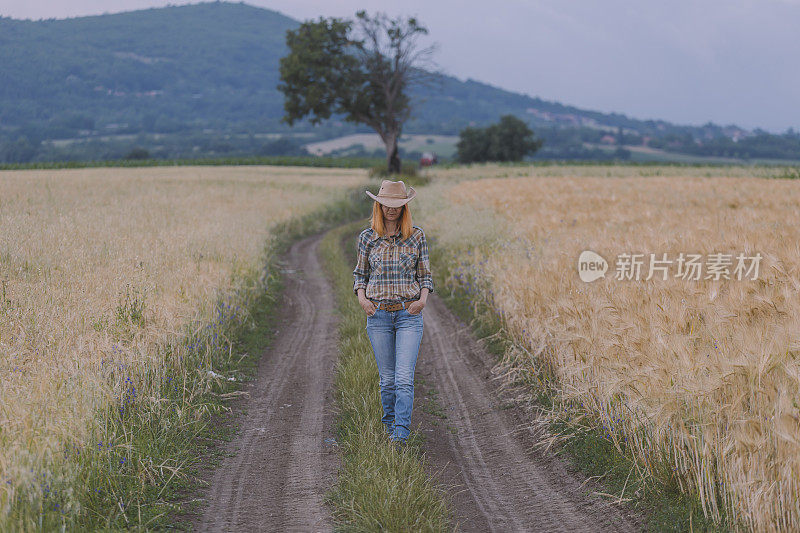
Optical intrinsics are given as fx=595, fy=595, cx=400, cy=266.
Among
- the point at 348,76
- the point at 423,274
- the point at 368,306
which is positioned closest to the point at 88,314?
the point at 368,306

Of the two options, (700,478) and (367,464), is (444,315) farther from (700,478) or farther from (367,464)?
(700,478)

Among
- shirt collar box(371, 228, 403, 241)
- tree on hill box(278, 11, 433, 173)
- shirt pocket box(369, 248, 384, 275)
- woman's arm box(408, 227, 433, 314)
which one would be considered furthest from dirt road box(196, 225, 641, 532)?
tree on hill box(278, 11, 433, 173)

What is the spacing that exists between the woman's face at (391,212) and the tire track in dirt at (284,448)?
2.46 m

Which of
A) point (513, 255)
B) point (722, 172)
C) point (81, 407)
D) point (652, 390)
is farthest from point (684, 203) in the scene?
point (722, 172)

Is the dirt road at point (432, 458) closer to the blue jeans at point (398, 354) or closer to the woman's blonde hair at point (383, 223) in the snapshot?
the blue jeans at point (398, 354)

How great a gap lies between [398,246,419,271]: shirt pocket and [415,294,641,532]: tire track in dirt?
177cm

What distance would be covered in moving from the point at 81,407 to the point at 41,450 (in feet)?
2.62

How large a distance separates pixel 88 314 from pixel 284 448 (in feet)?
11.2

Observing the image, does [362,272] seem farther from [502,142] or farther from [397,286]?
[502,142]

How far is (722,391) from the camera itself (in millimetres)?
4754

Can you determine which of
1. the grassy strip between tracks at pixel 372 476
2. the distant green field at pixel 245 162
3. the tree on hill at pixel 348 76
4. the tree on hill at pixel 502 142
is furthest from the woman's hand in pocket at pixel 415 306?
the tree on hill at pixel 502 142

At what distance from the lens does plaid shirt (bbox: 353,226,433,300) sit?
5.89 meters

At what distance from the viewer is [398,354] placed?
5.97 meters

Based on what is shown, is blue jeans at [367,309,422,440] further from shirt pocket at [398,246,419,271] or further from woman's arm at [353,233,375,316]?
shirt pocket at [398,246,419,271]
